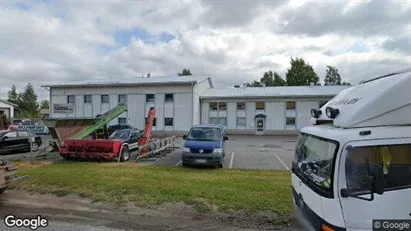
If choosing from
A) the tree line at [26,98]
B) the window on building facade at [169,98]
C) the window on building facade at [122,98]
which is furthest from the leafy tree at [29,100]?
the window on building facade at [169,98]

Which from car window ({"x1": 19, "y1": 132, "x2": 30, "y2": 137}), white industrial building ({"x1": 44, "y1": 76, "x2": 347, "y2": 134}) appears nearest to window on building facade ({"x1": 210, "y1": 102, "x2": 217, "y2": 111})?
white industrial building ({"x1": 44, "y1": 76, "x2": 347, "y2": 134})

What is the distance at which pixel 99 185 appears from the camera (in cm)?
844

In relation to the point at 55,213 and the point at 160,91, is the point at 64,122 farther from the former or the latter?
the point at 160,91

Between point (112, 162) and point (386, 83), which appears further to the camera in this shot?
point (112, 162)

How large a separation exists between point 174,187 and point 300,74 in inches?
2196

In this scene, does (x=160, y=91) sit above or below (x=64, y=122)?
above

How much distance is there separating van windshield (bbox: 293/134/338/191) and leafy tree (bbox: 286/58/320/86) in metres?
56.5

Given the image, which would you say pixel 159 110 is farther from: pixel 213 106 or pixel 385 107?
pixel 385 107

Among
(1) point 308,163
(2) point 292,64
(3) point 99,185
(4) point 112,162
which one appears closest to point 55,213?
(3) point 99,185

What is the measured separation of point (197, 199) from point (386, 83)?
4.89 meters

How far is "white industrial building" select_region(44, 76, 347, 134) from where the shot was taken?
113 ft

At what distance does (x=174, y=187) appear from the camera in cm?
830

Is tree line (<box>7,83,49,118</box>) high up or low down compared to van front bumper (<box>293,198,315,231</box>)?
up

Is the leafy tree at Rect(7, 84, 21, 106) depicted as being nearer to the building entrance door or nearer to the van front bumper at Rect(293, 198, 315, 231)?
the building entrance door
